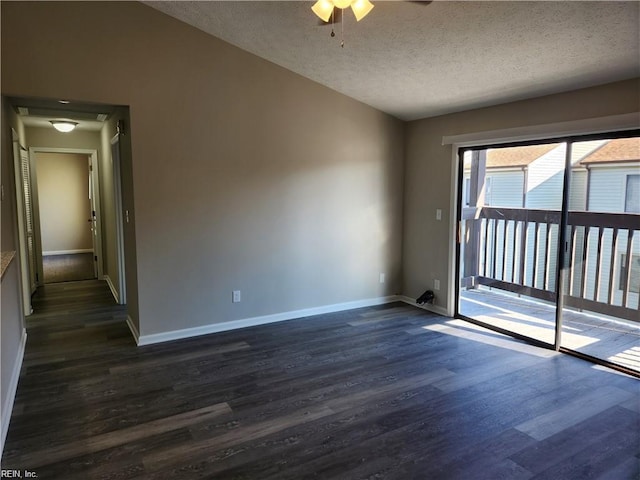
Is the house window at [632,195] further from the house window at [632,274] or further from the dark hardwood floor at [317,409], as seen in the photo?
the dark hardwood floor at [317,409]

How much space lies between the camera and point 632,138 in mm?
3225

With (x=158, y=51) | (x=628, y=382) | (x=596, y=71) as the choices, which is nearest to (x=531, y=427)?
(x=628, y=382)

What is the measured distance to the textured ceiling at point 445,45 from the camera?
266cm

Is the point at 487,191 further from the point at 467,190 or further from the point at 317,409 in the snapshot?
the point at 317,409

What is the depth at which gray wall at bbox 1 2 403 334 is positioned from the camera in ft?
11.3

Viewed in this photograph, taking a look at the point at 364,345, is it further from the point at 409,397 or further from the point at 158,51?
the point at 158,51

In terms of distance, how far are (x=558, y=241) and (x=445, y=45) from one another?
202 centimetres

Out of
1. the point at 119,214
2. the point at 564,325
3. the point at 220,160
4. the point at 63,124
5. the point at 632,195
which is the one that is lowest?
the point at 564,325

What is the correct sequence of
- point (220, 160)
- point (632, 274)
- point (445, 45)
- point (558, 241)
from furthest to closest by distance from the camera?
point (220, 160), point (558, 241), point (632, 274), point (445, 45)

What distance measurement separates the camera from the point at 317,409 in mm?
2791

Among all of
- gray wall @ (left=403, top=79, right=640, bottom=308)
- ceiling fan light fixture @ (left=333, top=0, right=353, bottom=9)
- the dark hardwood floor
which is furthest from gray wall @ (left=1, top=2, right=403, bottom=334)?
ceiling fan light fixture @ (left=333, top=0, right=353, bottom=9)

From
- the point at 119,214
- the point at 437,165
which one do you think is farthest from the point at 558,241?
the point at 119,214

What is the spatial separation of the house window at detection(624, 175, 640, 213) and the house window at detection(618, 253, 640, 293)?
0.42m

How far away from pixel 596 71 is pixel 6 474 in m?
4.48
